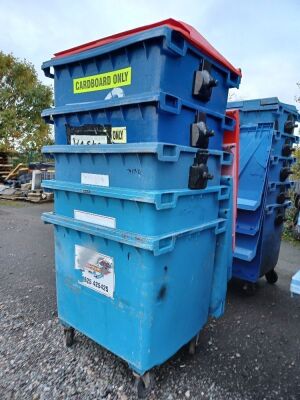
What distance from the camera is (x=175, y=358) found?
2.13 m

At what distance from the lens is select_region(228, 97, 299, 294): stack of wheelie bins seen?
9.09 ft

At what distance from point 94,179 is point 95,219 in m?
0.24

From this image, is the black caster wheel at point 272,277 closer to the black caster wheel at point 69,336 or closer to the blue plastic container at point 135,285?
the blue plastic container at point 135,285

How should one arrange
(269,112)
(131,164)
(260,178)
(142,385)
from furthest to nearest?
(269,112) < (260,178) < (142,385) < (131,164)

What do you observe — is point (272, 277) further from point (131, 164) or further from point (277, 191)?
point (131, 164)

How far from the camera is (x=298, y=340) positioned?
2418mm

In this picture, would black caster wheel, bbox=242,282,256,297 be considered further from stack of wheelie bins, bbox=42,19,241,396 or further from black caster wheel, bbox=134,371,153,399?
black caster wheel, bbox=134,371,153,399

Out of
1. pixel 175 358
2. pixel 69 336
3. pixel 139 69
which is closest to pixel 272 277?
pixel 175 358

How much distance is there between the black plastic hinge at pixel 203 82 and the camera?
1690 mm

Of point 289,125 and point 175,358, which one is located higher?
point 289,125

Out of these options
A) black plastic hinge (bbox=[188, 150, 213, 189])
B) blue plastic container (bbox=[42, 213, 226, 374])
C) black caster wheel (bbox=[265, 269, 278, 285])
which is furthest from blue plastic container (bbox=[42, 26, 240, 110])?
black caster wheel (bbox=[265, 269, 278, 285])

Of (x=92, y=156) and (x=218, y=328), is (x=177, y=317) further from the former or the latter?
(x=92, y=156)

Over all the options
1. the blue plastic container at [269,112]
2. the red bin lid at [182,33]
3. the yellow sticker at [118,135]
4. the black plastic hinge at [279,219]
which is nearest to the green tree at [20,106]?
the blue plastic container at [269,112]

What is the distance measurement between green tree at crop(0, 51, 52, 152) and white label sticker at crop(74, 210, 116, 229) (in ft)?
42.1
